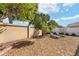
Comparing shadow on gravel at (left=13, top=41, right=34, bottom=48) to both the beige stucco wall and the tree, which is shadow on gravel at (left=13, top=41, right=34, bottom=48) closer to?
the beige stucco wall

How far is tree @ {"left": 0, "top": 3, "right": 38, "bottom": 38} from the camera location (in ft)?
13.1

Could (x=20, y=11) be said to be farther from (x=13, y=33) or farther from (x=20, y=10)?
(x=13, y=33)

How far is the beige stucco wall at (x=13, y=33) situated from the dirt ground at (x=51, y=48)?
157mm

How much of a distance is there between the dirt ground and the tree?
0.39 meters

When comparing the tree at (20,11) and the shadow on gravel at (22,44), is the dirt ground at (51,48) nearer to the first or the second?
the shadow on gravel at (22,44)

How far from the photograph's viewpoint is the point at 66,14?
3.97 m

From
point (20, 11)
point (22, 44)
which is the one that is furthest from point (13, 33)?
point (20, 11)

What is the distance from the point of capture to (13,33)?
4086mm

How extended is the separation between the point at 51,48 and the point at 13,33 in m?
0.60

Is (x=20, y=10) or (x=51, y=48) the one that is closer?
(x=51, y=48)

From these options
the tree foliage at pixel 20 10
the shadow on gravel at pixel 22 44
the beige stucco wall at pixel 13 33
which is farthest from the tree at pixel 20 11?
the shadow on gravel at pixel 22 44

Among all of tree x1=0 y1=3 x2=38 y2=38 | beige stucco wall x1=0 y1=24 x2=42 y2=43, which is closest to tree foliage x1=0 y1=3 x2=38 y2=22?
tree x1=0 y1=3 x2=38 y2=38

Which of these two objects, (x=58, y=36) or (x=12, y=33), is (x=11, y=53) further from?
(x=58, y=36)

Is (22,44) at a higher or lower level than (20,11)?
lower
